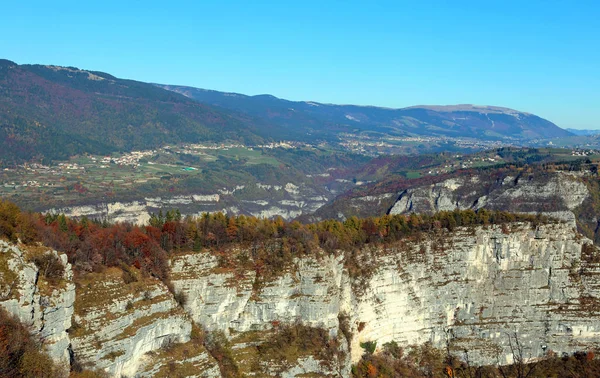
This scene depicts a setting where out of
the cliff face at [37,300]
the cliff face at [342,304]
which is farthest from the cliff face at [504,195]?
the cliff face at [37,300]

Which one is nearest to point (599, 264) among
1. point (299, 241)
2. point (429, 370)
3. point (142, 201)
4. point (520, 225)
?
point (520, 225)

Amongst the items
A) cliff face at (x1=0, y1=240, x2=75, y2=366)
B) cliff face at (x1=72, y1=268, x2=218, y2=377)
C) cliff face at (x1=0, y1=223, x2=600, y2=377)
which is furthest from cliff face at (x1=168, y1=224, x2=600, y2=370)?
cliff face at (x1=0, y1=240, x2=75, y2=366)

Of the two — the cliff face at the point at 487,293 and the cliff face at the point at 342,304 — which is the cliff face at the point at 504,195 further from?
the cliff face at the point at 342,304

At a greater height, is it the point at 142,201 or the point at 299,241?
the point at 299,241

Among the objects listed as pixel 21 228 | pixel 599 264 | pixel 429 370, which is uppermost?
pixel 21 228

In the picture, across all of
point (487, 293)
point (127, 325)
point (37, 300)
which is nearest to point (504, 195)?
point (487, 293)

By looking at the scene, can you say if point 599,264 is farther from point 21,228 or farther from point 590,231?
point 21,228

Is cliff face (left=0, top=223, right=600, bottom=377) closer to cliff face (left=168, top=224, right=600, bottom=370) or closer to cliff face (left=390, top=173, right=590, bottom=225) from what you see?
cliff face (left=168, top=224, right=600, bottom=370)

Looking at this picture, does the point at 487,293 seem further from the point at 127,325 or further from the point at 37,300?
the point at 37,300

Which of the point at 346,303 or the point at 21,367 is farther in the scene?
the point at 346,303

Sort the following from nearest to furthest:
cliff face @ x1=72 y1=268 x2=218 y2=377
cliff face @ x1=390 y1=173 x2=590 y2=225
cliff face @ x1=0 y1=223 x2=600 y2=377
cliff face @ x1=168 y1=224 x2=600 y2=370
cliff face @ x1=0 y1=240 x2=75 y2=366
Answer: cliff face @ x1=0 y1=240 x2=75 y2=366 < cliff face @ x1=72 y1=268 x2=218 y2=377 < cliff face @ x1=0 y1=223 x2=600 y2=377 < cliff face @ x1=168 y1=224 x2=600 y2=370 < cliff face @ x1=390 y1=173 x2=590 y2=225
